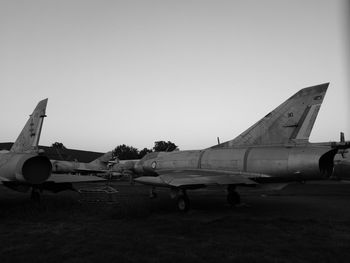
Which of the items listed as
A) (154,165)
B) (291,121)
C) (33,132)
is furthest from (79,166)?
(291,121)

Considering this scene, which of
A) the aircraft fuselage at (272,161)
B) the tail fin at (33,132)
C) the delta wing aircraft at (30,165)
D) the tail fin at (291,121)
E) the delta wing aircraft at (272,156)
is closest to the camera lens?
the aircraft fuselage at (272,161)

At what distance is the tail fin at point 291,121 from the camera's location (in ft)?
35.3

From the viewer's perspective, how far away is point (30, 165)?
10.5 metres

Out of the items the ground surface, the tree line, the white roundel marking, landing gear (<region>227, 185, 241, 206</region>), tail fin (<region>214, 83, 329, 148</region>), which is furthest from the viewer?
the tree line

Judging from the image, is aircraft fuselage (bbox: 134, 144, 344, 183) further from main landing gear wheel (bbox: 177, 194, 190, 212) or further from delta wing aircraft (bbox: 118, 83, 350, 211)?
main landing gear wheel (bbox: 177, 194, 190, 212)

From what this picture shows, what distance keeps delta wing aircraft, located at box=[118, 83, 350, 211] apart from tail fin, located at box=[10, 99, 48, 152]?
13.0 ft

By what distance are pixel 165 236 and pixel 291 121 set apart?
636cm

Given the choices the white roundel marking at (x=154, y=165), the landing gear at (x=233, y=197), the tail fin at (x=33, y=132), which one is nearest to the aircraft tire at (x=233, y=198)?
the landing gear at (x=233, y=197)

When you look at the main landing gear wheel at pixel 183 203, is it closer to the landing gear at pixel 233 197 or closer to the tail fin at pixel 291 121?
the landing gear at pixel 233 197

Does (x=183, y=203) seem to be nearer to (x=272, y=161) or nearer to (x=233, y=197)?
(x=233, y=197)

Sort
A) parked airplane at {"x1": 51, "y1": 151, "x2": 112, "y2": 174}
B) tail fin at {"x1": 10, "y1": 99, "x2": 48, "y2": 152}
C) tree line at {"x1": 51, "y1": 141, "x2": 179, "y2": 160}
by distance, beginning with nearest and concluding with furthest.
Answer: tail fin at {"x1": 10, "y1": 99, "x2": 48, "y2": 152}
parked airplane at {"x1": 51, "y1": 151, "x2": 112, "y2": 174}
tree line at {"x1": 51, "y1": 141, "x2": 179, "y2": 160}

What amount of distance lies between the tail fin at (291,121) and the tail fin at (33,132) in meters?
7.31

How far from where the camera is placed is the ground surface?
18.1 feet

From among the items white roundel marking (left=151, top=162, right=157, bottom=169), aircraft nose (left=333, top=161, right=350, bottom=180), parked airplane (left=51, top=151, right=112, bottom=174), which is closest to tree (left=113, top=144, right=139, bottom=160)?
parked airplane (left=51, top=151, right=112, bottom=174)
